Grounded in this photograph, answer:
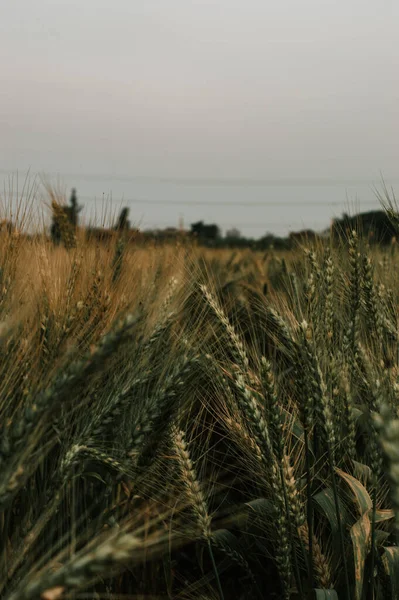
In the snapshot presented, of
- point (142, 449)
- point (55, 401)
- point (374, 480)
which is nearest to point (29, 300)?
point (142, 449)

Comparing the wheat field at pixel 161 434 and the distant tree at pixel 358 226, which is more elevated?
the distant tree at pixel 358 226

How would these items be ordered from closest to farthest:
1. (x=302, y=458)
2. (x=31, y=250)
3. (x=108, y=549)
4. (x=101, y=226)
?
1. (x=108, y=549)
2. (x=302, y=458)
3. (x=31, y=250)
4. (x=101, y=226)

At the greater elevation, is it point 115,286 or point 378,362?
point 115,286

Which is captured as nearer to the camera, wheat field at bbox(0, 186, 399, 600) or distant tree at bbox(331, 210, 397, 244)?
wheat field at bbox(0, 186, 399, 600)

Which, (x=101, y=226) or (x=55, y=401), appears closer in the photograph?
(x=55, y=401)

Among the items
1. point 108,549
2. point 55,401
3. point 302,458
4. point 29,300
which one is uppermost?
point 29,300

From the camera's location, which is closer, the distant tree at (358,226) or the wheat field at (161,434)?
the wheat field at (161,434)

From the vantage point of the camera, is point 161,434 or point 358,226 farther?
point 358,226

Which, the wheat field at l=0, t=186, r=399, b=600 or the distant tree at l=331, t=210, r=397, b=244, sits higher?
the distant tree at l=331, t=210, r=397, b=244

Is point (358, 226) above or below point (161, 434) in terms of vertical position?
above

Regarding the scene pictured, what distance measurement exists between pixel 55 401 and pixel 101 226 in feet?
5.05

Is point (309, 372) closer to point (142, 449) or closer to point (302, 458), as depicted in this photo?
point (142, 449)

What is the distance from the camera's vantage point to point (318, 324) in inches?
62.9

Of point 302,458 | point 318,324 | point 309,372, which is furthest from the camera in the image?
point 302,458
